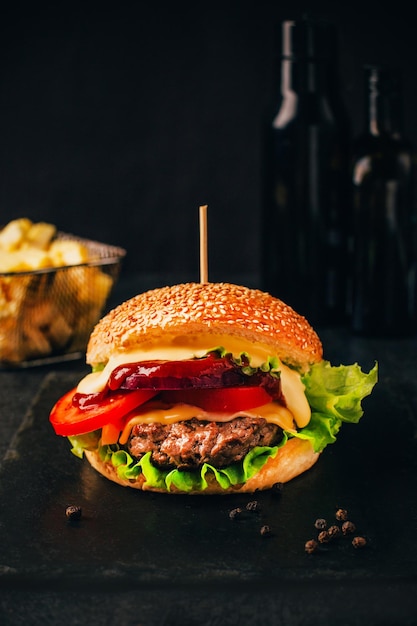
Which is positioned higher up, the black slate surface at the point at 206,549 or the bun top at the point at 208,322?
the bun top at the point at 208,322

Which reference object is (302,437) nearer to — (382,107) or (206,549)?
(206,549)

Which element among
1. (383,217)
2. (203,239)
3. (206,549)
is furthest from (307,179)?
(206,549)

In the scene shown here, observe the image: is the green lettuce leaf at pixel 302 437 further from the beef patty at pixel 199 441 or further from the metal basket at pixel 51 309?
the metal basket at pixel 51 309

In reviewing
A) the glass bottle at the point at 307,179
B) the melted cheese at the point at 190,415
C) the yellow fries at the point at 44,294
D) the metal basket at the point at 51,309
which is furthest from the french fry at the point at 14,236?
the melted cheese at the point at 190,415

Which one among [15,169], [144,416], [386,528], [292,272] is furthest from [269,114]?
[386,528]

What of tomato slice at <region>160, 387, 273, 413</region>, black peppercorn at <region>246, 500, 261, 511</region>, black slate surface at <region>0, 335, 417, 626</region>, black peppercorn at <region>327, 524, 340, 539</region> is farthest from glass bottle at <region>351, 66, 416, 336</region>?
black peppercorn at <region>327, 524, 340, 539</region>

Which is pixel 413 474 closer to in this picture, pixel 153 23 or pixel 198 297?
pixel 198 297
